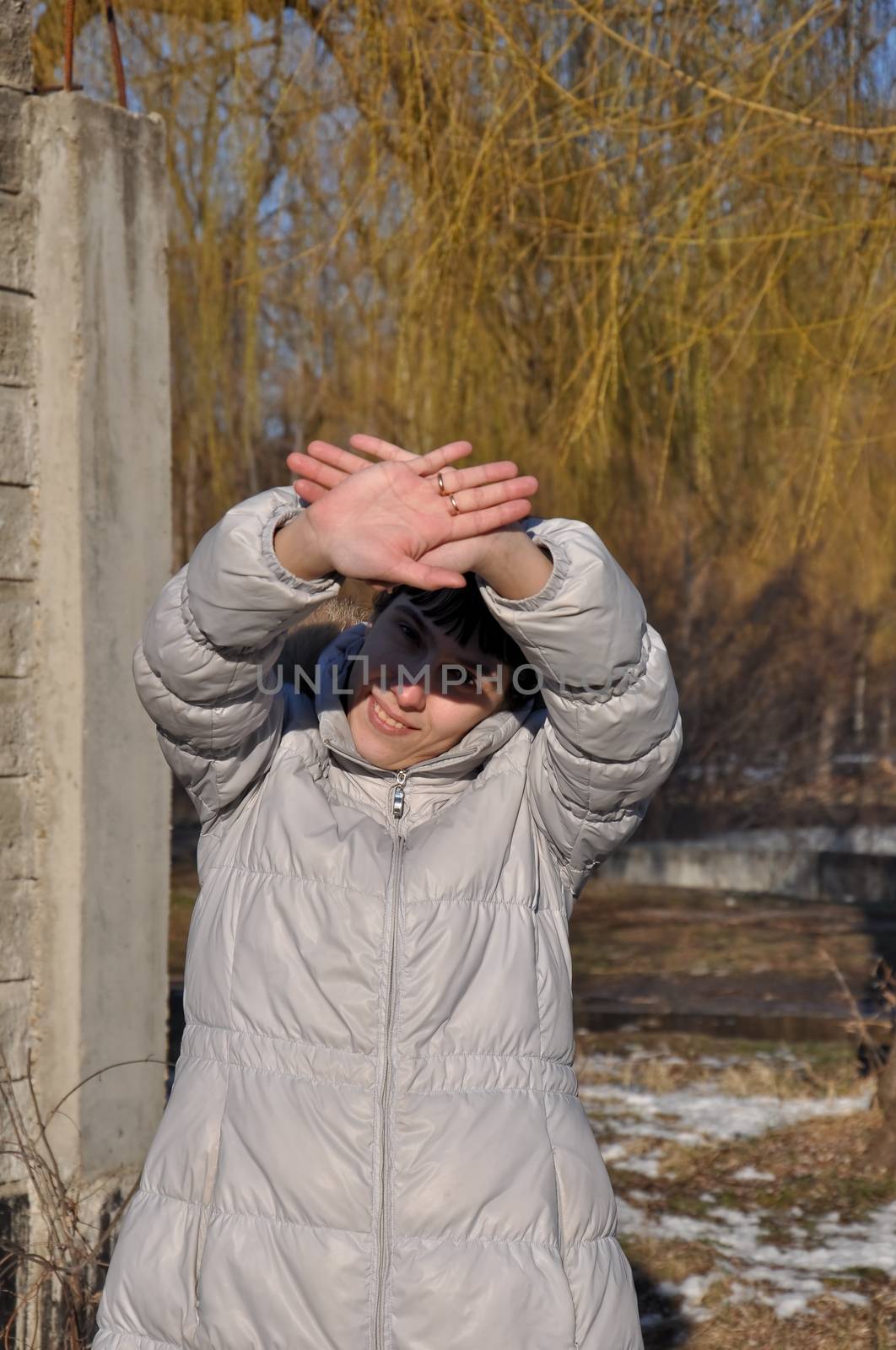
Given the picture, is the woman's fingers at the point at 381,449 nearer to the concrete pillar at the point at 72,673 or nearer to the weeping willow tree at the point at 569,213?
the concrete pillar at the point at 72,673

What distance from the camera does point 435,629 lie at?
1.95m

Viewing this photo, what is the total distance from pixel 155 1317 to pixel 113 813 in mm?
1770

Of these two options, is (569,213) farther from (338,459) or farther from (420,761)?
(338,459)

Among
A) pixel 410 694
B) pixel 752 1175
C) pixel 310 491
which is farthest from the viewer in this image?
pixel 752 1175

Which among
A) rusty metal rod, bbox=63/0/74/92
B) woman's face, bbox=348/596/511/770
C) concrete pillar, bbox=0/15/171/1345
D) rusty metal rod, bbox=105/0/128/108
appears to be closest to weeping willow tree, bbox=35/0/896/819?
rusty metal rod, bbox=105/0/128/108

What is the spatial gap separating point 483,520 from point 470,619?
0.39 meters

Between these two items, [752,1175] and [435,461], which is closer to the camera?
[435,461]

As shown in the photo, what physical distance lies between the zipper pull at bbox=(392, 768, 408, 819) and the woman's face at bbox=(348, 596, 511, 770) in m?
0.03

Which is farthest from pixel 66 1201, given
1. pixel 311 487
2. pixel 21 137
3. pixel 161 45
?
pixel 161 45

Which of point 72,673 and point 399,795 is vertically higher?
point 72,673

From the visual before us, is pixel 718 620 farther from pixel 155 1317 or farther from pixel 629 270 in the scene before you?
pixel 155 1317

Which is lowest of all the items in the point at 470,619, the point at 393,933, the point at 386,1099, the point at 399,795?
the point at 386,1099

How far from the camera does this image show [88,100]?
3.46 meters

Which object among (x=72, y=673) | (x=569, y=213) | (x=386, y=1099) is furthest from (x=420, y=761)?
(x=569, y=213)
